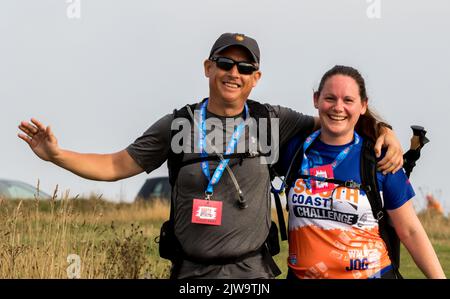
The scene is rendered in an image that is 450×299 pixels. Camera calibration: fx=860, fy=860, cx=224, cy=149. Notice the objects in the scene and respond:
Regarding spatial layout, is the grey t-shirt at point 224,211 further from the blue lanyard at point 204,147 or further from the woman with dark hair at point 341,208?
the woman with dark hair at point 341,208

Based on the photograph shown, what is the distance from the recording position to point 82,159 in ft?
19.4

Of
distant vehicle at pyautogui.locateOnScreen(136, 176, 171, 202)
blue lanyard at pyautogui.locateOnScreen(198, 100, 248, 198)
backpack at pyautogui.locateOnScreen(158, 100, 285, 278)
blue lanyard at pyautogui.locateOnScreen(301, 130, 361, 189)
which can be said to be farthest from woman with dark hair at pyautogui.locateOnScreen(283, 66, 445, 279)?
distant vehicle at pyautogui.locateOnScreen(136, 176, 171, 202)

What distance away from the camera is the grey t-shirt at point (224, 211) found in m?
5.41

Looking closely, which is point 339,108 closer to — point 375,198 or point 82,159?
point 375,198

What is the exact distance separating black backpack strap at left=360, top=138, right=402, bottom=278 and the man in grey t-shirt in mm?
89

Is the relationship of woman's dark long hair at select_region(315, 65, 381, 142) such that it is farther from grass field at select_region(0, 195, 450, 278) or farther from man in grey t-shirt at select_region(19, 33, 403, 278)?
grass field at select_region(0, 195, 450, 278)

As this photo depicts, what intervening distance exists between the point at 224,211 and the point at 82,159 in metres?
1.13

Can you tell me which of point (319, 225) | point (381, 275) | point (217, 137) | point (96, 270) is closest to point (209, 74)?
point (217, 137)

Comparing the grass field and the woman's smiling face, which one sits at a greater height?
the woman's smiling face

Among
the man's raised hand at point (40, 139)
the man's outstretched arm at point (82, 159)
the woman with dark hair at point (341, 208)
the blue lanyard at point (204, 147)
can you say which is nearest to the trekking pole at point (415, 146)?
the woman with dark hair at point (341, 208)

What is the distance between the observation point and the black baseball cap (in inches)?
225

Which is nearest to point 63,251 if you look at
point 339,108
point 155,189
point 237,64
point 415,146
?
point 237,64
